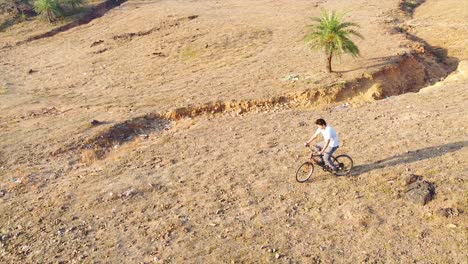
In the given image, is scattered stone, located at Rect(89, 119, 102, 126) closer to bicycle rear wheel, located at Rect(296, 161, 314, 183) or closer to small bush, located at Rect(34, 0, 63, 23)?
bicycle rear wheel, located at Rect(296, 161, 314, 183)

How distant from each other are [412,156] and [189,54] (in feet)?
53.1

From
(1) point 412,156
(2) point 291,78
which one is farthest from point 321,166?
(2) point 291,78

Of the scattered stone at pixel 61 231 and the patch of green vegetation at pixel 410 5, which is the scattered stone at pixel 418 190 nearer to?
the scattered stone at pixel 61 231

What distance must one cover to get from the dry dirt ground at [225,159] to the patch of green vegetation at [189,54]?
15 cm

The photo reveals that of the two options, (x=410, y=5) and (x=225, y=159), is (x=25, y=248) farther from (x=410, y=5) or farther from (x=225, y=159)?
(x=410, y=5)

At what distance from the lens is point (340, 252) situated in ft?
27.6

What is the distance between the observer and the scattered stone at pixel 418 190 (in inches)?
374

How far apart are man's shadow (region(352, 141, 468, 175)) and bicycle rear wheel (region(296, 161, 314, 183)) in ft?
3.80

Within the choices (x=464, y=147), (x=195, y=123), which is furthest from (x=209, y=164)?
(x=464, y=147)

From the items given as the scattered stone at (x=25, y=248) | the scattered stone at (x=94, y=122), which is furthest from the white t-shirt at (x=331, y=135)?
the scattered stone at (x=94, y=122)

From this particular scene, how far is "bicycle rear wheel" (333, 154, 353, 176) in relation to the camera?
1084cm

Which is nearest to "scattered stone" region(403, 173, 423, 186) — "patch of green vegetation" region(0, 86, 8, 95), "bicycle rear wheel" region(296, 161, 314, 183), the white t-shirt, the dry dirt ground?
the dry dirt ground

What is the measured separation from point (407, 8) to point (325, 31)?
54.6ft

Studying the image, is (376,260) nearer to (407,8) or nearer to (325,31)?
(325,31)
